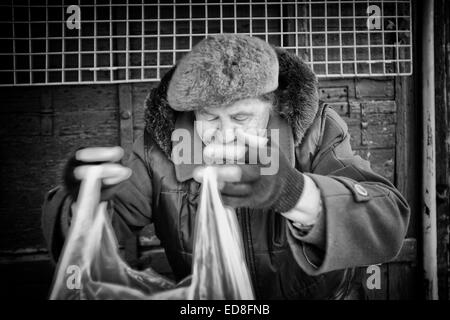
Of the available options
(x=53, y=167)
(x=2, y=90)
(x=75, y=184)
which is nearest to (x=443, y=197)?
(x=75, y=184)

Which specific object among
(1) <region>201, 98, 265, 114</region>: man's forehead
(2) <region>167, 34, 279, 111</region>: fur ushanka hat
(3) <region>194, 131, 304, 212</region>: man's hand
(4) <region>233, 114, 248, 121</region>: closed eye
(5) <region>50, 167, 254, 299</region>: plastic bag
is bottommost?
(5) <region>50, 167, 254, 299</region>: plastic bag

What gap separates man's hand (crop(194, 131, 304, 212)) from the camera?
1.18 metres

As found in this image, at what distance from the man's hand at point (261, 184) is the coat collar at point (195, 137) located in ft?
0.79

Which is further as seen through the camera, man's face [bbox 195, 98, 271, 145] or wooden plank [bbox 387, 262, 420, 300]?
wooden plank [bbox 387, 262, 420, 300]

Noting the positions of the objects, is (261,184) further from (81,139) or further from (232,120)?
(81,139)

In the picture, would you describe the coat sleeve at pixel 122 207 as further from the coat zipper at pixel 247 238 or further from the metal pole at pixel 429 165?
the metal pole at pixel 429 165

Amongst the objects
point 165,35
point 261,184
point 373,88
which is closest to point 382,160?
point 373,88

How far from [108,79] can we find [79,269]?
81 centimetres

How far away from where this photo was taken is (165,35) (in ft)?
5.54

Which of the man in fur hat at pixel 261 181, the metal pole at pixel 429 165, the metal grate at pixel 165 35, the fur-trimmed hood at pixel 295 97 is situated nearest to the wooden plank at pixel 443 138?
the metal pole at pixel 429 165

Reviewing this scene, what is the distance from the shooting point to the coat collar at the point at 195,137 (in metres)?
1.45

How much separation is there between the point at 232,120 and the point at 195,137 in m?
0.21

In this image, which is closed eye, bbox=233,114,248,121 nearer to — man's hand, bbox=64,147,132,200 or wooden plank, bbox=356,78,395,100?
man's hand, bbox=64,147,132,200

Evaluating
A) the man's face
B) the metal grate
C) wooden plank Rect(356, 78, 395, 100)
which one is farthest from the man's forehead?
wooden plank Rect(356, 78, 395, 100)
